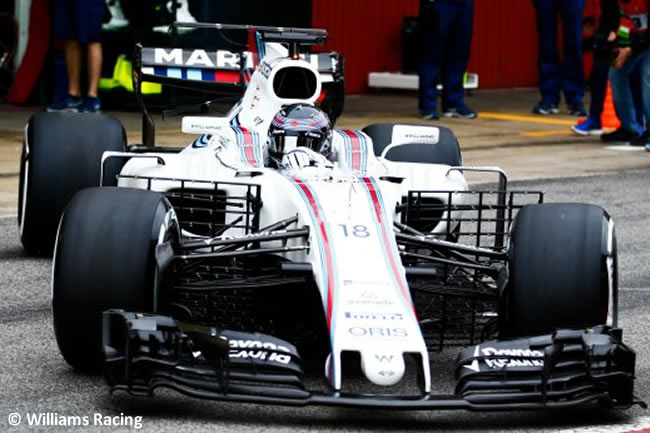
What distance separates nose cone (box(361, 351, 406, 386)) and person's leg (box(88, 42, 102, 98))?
992 centimetres

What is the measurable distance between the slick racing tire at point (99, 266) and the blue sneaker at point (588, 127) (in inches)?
410

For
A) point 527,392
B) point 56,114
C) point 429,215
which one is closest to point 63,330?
point 527,392

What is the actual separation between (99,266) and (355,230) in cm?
93

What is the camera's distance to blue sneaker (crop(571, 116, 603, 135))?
15.8 meters

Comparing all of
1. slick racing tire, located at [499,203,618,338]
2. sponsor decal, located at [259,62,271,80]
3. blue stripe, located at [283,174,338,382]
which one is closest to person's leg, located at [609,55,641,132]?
sponsor decal, located at [259,62,271,80]

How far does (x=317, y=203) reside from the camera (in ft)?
19.8

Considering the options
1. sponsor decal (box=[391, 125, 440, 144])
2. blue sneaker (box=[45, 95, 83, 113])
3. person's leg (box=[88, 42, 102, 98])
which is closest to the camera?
sponsor decal (box=[391, 125, 440, 144])

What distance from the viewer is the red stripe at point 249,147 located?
7.06 meters

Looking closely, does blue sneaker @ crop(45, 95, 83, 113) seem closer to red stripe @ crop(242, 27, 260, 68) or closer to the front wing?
red stripe @ crop(242, 27, 260, 68)

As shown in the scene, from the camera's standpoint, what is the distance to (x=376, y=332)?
5.36 meters

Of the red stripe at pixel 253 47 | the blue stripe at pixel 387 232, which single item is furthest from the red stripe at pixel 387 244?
the red stripe at pixel 253 47

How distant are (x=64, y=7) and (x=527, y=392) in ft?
33.5

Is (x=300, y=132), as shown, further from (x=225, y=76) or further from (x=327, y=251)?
(x=225, y=76)

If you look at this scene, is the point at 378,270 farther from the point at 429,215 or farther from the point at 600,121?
the point at 600,121
